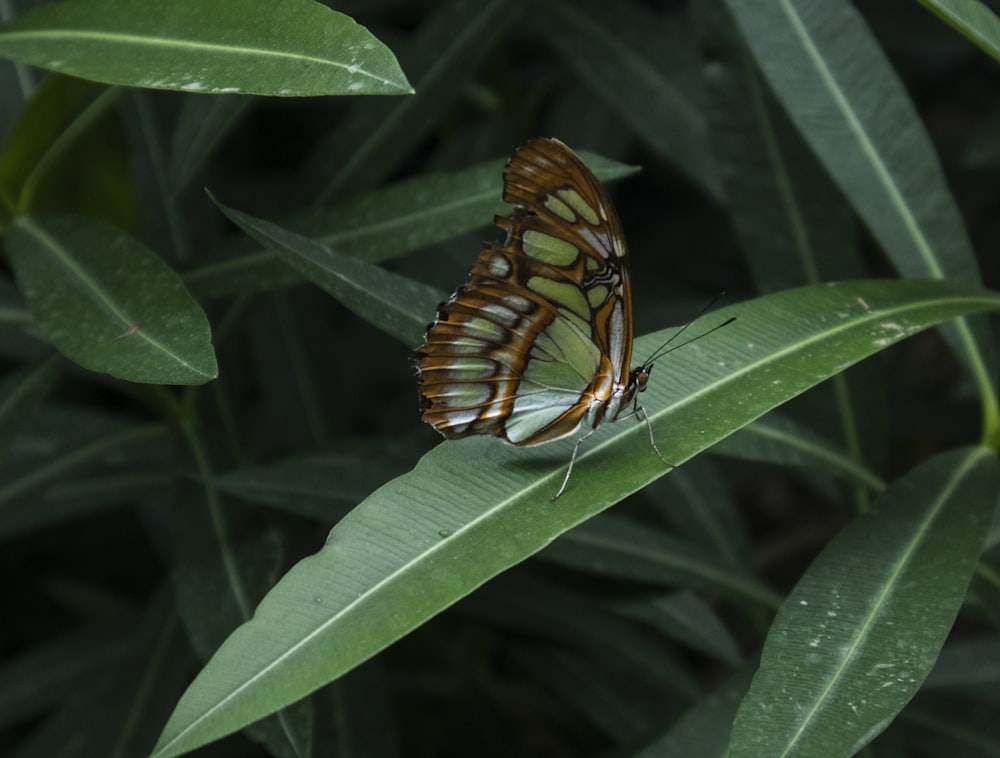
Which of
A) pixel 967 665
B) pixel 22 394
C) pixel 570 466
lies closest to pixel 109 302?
pixel 22 394

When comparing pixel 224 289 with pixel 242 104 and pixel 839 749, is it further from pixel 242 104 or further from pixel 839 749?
pixel 839 749

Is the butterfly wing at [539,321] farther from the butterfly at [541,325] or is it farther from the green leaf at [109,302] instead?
the green leaf at [109,302]

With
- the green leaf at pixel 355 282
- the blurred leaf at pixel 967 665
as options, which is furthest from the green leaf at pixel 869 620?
the blurred leaf at pixel 967 665

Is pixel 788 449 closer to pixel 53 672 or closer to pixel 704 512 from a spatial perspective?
pixel 704 512

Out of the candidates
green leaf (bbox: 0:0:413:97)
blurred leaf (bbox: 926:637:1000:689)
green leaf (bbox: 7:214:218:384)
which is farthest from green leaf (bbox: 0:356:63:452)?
blurred leaf (bbox: 926:637:1000:689)

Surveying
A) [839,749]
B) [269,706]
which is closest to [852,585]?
[839,749]
